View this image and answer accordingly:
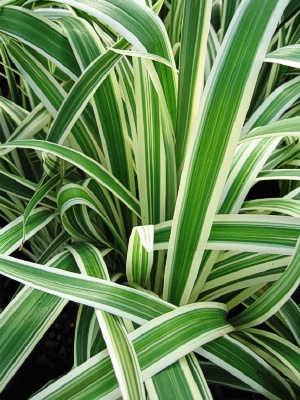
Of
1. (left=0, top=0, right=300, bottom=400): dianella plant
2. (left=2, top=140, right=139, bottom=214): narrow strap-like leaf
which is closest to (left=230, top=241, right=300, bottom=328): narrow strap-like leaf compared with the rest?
(left=0, top=0, right=300, bottom=400): dianella plant

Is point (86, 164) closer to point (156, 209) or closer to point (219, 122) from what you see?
point (156, 209)

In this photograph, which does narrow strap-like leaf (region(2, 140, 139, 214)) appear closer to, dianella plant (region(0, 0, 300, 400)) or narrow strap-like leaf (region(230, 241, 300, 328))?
dianella plant (region(0, 0, 300, 400))

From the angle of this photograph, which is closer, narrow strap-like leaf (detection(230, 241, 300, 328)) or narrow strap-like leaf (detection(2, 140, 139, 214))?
narrow strap-like leaf (detection(230, 241, 300, 328))

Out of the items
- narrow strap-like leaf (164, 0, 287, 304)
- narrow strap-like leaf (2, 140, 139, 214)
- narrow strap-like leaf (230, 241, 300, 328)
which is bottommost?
narrow strap-like leaf (230, 241, 300, 328)

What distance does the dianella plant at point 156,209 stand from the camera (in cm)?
48

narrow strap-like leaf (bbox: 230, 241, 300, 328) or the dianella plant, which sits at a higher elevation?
the dianella plant

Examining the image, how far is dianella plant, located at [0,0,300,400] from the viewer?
48 centimetres

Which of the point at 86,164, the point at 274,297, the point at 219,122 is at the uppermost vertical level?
the point at 86,164

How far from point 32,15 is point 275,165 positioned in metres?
0.47

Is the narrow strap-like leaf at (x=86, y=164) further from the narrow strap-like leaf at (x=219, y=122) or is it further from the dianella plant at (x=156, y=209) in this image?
the narrow strap-like leaf at (x=219, y=122)

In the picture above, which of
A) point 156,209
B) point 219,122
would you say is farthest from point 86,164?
point 219,122

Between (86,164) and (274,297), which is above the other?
(86,164)

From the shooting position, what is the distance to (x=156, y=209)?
27.1 inches

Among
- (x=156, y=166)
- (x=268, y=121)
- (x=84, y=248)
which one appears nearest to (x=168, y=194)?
(x=156, y=166)
